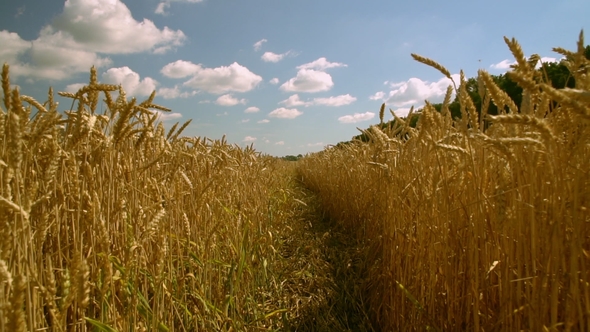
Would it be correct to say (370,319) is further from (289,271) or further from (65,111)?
(65,111)

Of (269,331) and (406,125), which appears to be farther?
(406,125)

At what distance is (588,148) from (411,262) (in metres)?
1.03

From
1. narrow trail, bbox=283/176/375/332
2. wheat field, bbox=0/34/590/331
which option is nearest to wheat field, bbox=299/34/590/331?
wheat field, bbox=0/34/590/331

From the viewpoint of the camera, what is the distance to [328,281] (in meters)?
2.79

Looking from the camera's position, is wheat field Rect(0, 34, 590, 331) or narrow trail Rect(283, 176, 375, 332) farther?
narrow trail Rect(283, 176, 375, 332)

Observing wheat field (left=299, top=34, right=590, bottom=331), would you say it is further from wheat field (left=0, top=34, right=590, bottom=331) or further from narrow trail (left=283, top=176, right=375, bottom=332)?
narrow trail (left=283, top=176, right=375, bottom=332)

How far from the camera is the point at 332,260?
3252 millimetres

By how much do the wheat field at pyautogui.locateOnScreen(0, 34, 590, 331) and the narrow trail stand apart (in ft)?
0.06

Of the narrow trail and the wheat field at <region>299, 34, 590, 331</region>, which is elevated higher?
the wheat field at <region>299, 34, 590, 331</region>

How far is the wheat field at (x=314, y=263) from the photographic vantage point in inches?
32.8

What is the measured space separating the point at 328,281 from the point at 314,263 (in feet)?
1.15

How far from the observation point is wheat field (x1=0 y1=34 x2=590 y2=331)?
2.73ft

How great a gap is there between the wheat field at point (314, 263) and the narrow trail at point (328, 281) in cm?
2

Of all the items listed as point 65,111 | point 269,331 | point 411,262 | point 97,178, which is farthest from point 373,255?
point 65,111
